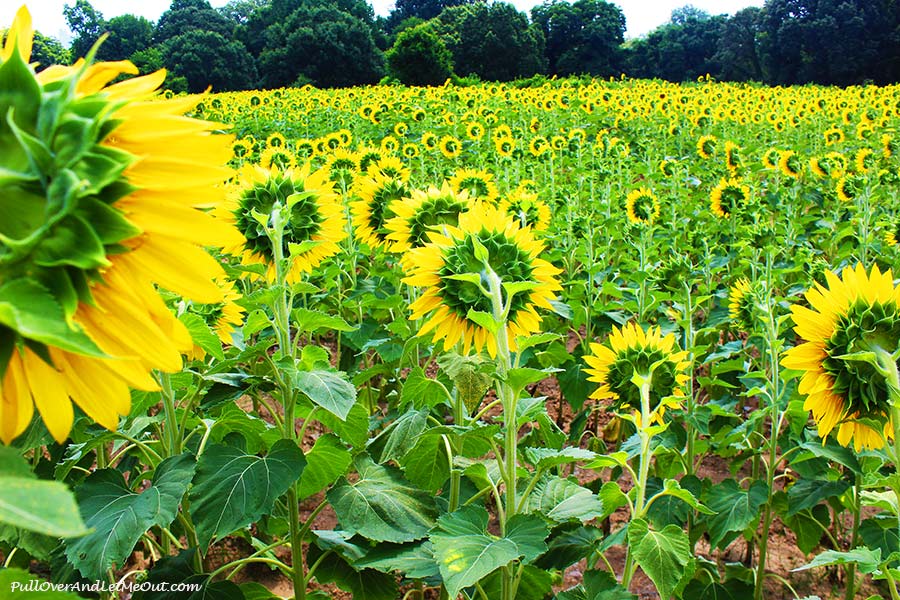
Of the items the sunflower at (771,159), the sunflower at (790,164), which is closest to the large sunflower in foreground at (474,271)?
the sunflower at (790,164)

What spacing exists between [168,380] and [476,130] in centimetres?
752

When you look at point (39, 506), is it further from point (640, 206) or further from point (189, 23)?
point (189, 23)

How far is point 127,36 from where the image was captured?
4394 cm

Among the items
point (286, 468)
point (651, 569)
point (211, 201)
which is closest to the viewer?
point (211, 201)

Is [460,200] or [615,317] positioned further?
[615,317]

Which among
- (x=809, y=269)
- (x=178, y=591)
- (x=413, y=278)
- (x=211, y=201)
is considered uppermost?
(x=211, y=201)

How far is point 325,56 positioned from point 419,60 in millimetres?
7005

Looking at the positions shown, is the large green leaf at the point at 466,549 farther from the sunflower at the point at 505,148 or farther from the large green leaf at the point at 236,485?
the sunflower at the point at 505,148

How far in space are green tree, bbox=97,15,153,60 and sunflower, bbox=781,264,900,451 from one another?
44815 millimetres

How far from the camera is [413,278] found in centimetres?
136

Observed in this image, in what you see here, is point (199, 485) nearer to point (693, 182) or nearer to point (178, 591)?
point (178, 591)

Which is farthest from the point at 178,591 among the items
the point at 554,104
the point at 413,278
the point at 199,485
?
the point at 554,104

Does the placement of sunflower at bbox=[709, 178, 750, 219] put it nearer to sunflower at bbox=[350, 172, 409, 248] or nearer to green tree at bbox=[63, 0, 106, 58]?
sunflower at bbox=[350, 172, 409, 248]

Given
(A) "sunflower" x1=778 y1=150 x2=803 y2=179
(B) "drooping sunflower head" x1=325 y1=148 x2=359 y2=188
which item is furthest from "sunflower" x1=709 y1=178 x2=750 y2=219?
(B) "drooping sunflower head" x1=325 y1=148 x2=359 y2=188
